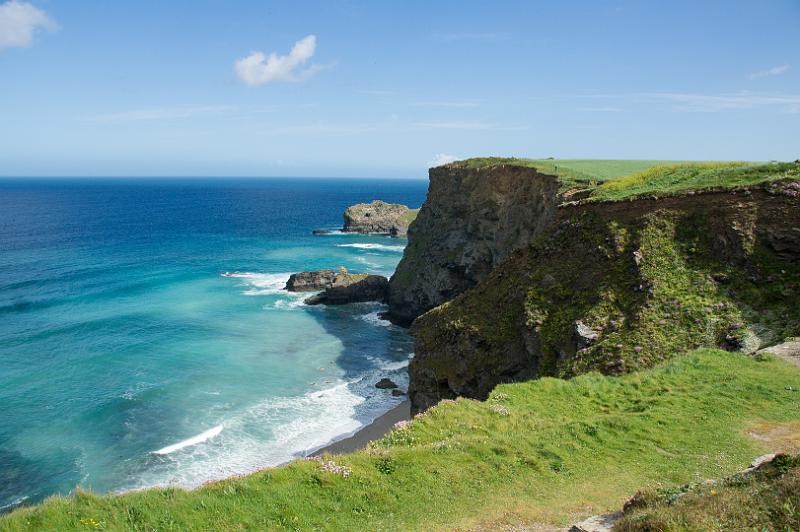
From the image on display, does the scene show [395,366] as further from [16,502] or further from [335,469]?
[335,469]

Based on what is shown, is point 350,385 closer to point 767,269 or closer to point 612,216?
point 612,216

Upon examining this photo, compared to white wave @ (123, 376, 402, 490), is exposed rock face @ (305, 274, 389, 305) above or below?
above

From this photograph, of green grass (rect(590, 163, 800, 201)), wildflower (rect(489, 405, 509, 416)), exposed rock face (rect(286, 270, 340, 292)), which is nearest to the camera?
wildflower (rect(489, 405, 509, 416))

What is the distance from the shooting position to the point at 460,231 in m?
54.9

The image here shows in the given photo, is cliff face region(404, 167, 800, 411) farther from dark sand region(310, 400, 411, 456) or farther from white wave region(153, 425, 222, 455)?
white wave region(153, 425, 222, 455)

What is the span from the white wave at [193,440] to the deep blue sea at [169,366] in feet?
0.36

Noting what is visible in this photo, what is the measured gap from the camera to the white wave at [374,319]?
54281mm

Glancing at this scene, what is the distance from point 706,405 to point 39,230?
398 ft

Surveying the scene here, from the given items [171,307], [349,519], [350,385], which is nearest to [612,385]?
[349,519]

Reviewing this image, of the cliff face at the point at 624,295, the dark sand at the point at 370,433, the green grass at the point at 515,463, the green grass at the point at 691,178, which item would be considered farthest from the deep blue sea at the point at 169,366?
the green grass at the point at 691,178

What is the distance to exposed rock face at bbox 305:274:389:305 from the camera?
6009 centimetres

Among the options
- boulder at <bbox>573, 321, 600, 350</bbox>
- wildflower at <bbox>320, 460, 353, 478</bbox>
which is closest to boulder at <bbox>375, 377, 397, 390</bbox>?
boulder at <bbox>573, 321, 600, 350</bbox>

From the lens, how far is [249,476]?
39.4 ft

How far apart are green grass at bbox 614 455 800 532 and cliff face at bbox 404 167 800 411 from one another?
11.5m
